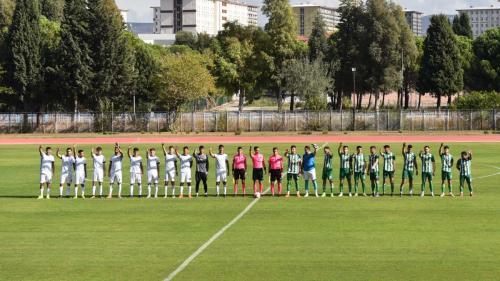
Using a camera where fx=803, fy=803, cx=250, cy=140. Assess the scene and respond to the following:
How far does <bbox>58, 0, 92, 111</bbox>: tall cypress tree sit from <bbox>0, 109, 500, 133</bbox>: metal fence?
115 inches

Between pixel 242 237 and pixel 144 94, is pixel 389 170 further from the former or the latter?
pixel 144 94

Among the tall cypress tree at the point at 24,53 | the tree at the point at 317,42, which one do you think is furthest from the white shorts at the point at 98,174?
the tree at the point at 317,42

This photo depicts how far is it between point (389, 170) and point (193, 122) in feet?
181

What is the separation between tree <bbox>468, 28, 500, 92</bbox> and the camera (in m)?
110

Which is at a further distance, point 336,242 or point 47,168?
point 47,168

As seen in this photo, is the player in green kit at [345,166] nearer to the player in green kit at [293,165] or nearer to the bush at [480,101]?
the player in green kit at [293,165]

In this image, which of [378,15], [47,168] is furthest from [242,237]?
[378,15]

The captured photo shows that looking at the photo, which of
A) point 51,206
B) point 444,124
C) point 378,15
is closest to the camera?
point 51,206

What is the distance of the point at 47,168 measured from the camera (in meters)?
29.0

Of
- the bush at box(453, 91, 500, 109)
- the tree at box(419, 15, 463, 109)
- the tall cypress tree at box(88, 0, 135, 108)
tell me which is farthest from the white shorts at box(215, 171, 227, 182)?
the tree at box(419, 15, 463, 109)

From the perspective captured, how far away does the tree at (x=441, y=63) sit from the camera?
331ft

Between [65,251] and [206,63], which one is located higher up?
[206,63]

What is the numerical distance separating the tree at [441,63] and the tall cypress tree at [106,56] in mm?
38623

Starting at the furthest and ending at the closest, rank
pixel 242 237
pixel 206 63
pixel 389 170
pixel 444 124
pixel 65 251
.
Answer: pixel 206 63 → pixel 444 124 → pixel 389 170 → pixel 242 237 → pixel 65 251
